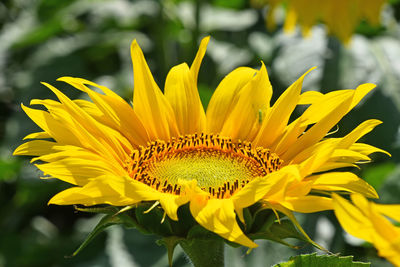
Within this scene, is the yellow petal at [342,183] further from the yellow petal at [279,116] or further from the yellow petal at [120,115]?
the yellow petal at [120,115]

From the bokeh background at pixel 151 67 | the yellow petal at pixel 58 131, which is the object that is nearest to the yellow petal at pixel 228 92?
the yellow petal at pixel 58 131

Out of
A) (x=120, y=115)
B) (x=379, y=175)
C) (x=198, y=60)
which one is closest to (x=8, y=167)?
(x=120, y=115)

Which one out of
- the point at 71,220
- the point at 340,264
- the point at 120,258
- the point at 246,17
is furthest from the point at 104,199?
the point at 246,17

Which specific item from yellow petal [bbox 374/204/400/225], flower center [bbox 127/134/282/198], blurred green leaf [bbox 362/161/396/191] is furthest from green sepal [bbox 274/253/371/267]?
blurred green leaf [bbox 362/161/396/191]

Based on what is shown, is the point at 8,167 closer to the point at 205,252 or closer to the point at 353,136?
the point at 205,252

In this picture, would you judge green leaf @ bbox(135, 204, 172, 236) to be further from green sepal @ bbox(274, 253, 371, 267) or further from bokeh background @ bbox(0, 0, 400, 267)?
bokeh background @ bbox(0, 0, 400, 267)

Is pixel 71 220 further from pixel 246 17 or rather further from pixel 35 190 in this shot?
pixel 246 17
